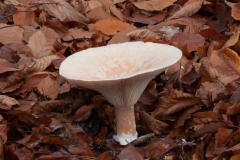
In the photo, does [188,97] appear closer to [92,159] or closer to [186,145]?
[186,145]

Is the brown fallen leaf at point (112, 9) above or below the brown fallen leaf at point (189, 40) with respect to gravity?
below

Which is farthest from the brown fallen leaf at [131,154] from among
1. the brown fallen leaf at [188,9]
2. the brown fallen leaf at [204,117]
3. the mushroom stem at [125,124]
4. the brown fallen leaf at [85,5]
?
the brown fallen leaf at [85,5]

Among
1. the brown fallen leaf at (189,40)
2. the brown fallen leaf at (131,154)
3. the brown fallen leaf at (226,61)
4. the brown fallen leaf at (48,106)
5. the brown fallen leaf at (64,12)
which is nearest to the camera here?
the brown fallen leaf at (131,154)

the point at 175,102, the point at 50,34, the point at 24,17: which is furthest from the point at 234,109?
the point at 24,17

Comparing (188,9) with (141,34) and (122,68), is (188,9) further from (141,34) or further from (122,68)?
(122,68)

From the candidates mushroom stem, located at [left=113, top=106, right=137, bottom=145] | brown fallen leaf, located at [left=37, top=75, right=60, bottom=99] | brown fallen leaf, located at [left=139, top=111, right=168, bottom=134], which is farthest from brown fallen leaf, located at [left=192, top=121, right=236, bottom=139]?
brown fallen leaf, located at [left=37, top=75, right=60, bottom=99]

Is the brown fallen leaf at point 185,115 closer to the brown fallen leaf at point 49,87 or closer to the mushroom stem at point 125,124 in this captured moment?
the mushroom stem at point 125,124

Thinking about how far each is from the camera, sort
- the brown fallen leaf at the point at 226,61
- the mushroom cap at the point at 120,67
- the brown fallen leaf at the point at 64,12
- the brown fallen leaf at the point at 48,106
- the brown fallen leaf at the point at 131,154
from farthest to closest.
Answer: the brown fallen leaf at the point at 64,12 → the brown fallen leaf at the point at 226,61 → the brown fallen leaf at the point at 48,106 → the brown fallen leaf at the point at 131,154 → the mushroom cap at the point at 120,67
